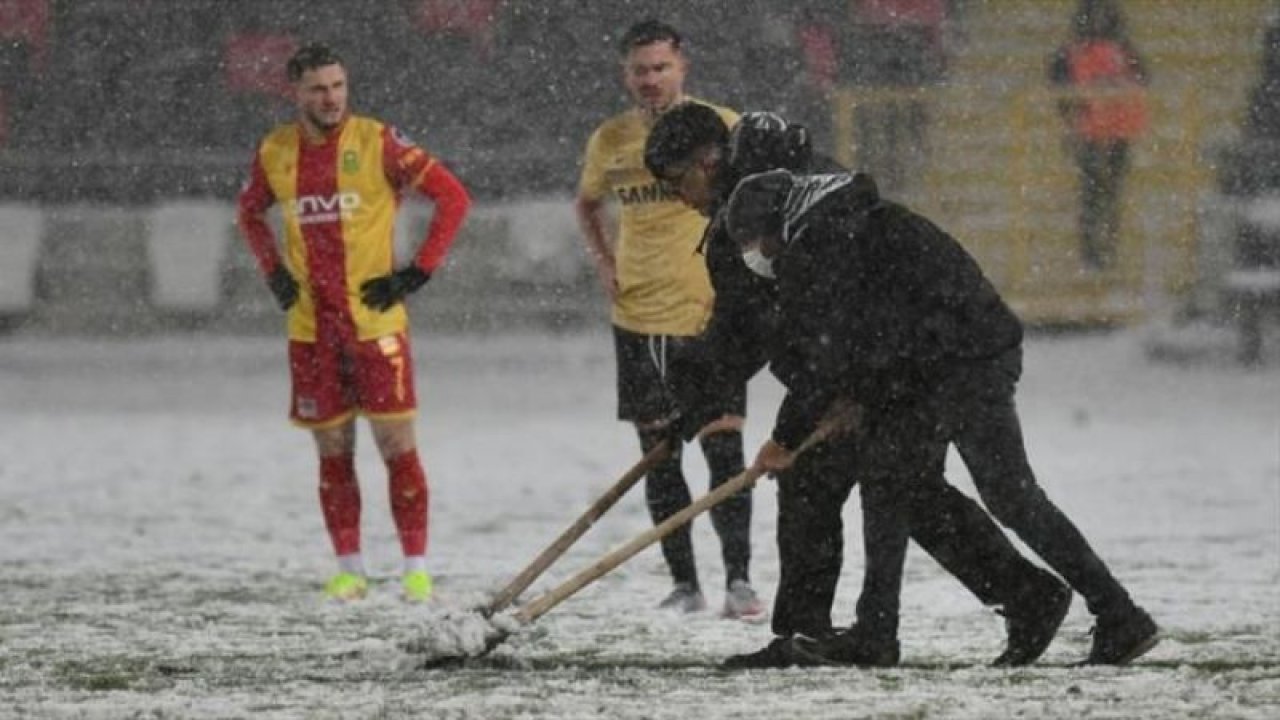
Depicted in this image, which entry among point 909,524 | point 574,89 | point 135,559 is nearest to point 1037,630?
point 909,524

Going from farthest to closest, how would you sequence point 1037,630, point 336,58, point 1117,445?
point 1117,445, point 336,58, point 1037,630

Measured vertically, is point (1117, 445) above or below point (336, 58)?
below

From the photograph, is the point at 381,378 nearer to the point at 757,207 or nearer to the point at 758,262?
the point at 758,262

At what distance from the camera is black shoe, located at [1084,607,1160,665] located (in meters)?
7.71

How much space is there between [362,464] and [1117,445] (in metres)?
3.56

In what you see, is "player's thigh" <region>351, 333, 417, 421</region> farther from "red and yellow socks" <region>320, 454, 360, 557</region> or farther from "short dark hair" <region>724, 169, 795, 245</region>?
"short dark hair" <region>724, 169, 795, 245</region>

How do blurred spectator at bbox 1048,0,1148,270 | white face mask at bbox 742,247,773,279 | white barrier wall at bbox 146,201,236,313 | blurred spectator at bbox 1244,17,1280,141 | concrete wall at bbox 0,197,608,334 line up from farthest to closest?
white barrier wall at bbox 146,201,236,313 → concrete wall at bbox 0,197,608,334 → blurred spectator at bbox 1244,17,1280,141 → blurred spectator at bbox 1048,0,1148,270 → white face mask at bbox 742,247,773,279

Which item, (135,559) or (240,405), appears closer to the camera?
(135,559)

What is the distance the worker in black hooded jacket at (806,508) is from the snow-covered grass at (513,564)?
0.60 ft

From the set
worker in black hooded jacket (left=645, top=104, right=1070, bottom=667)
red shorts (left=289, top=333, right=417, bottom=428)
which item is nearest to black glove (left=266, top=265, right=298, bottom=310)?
red shorts (left=289, top=333, right=417, bottom=428)

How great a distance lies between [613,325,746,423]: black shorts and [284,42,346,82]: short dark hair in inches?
47.9

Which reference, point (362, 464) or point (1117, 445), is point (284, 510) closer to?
point (362, 464)

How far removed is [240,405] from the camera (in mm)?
18297

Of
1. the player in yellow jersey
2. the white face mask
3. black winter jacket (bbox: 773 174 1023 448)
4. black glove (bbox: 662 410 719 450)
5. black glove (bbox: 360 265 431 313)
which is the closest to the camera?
black winter jacket (bbox: 773 174 1023 448)
